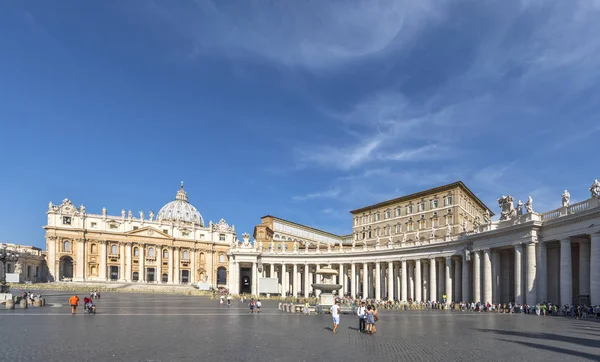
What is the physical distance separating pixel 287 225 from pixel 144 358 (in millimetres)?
114696

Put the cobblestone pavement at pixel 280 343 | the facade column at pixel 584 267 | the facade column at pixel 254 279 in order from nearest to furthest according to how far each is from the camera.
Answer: the cobblestone pavement at pixel 280 343 → the facade column at pixel 584 267 → the facade column at pixel 254 279

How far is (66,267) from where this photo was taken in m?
128

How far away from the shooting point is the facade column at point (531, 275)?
135 feet

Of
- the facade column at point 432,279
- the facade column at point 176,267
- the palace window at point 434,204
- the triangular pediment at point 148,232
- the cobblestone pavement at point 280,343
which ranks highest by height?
the palace window at point 434,204

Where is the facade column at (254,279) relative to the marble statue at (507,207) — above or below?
below

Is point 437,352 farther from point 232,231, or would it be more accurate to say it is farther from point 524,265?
point 232,231

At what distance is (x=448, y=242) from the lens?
191ft

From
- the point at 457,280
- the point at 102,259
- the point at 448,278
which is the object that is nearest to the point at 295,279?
the point at 448,278

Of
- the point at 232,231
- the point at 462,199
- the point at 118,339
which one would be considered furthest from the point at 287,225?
the point at 118,339

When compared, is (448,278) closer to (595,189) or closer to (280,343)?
(595,189)

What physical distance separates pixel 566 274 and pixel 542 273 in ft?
8.46

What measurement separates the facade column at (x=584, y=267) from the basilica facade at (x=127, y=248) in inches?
3891

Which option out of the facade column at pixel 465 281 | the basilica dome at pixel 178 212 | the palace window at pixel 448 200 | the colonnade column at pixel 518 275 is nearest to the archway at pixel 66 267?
the basilica dome at pixel 178 212

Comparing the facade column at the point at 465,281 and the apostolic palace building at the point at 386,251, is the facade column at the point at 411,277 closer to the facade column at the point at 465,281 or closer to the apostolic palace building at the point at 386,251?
the apostolic palace building at the point at 386,251
